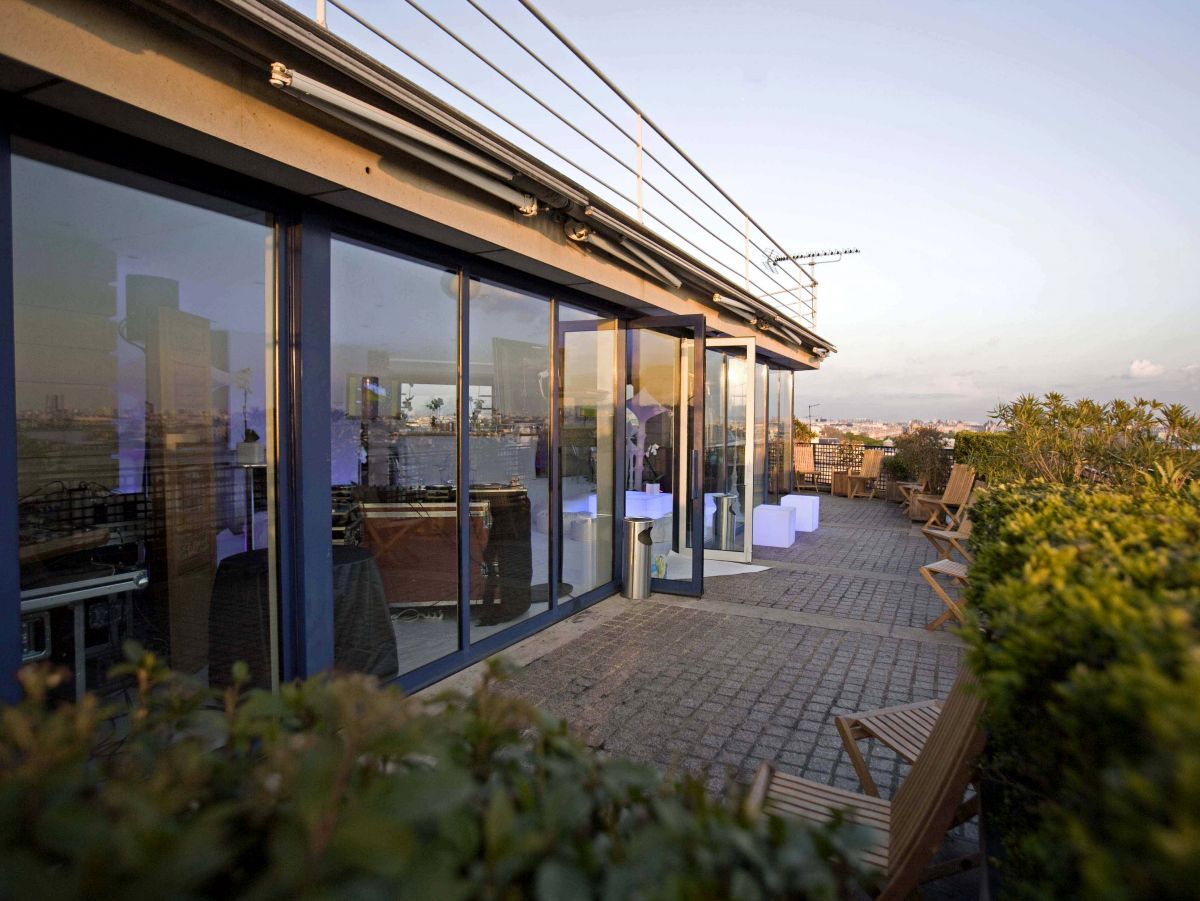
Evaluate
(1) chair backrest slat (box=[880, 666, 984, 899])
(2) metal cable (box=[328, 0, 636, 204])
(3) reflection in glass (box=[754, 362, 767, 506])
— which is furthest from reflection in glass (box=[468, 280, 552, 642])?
(3) reflection in glass (box=[754, 362, 767, 506])

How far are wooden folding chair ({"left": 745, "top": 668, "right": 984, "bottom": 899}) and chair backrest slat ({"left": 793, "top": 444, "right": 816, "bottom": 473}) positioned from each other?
14.7 m

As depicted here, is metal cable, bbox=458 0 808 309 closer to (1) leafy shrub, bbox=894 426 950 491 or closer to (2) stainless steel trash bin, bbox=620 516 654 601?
(2) stainless steel trash bin, bbox=620 516 654 601

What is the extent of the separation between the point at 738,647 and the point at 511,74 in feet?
13.7

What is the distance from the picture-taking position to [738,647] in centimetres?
511

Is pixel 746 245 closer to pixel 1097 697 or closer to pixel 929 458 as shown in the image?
pixel 929 458

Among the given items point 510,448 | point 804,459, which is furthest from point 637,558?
point 804,459

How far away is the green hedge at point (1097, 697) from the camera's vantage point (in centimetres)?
64

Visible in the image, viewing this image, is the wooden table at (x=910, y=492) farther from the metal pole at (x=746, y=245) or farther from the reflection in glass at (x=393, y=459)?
the reflection in glass at (x=393, y=459)

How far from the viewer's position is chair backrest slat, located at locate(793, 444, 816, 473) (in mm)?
16578

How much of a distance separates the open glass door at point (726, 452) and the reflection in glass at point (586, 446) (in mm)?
1795

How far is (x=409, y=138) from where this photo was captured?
323 centimetres

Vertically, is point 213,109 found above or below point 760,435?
above

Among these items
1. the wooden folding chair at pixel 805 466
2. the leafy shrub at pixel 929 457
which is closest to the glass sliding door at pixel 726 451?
the leafy shrub at pixel 929 457

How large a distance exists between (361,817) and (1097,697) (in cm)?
95
